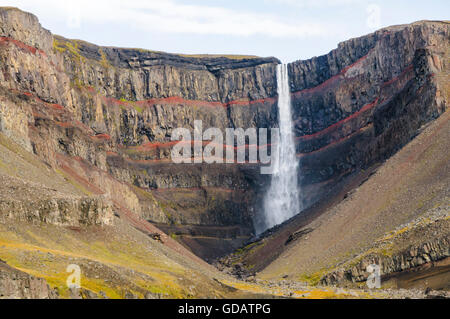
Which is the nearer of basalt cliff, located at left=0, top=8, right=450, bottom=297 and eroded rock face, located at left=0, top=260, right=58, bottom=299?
eroded rock face, located at left=0, top=260, right=58, bottom=299

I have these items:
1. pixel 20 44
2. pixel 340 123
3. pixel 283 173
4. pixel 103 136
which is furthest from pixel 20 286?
pixel 283 173

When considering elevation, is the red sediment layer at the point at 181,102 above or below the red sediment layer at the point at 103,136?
above

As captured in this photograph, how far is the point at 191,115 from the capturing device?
15288cm

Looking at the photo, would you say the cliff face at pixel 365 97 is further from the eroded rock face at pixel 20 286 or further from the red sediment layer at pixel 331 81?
the eroded rock face at pixel 20 286

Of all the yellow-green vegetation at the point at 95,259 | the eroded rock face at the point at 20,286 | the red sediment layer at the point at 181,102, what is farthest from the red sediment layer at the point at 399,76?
the eroded rock face at the point at 20,286

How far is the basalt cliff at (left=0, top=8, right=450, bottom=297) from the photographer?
4126 inches

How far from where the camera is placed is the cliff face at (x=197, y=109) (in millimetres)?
108812

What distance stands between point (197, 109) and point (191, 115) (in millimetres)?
2614

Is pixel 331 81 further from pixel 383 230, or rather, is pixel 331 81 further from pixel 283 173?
pixel 383 230

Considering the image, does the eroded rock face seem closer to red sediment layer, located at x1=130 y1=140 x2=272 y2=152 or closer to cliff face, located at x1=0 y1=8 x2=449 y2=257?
cliff face, located at x1=0 y1=8 x2=449 y2=257

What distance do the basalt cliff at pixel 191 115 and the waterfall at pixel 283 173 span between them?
1.64 meters

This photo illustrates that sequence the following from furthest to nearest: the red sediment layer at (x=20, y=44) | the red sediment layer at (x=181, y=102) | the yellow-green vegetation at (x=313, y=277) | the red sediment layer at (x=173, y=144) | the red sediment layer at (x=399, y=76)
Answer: the red sediment layer at (x=181, y=102) → the red sediment layer at (x=173, y=144) → the red sediment layer at (x=399, y=76) → the red sediment layer at (x=20, y=44) → the yellow-green vegetation at (x=313, y=277)

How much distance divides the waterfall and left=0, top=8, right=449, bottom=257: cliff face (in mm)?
1810

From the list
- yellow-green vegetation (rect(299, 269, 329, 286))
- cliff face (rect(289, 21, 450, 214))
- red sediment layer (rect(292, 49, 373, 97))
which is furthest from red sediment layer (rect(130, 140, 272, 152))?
yellow-green vegetation (rect(299, 269, 329, 286))
